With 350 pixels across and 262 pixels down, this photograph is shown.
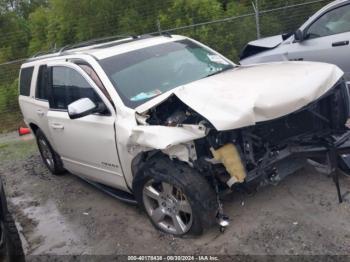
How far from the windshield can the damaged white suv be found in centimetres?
1

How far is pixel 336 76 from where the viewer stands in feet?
14.4

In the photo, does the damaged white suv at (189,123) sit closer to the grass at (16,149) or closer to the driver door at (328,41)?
the driver door at (328,41)

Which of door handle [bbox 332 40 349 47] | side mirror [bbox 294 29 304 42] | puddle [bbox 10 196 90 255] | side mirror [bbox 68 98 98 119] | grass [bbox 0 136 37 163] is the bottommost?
grass [bbox 0 136 37 163]

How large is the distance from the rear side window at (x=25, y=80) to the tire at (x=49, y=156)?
24.4 inches

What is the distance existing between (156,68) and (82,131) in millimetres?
1026

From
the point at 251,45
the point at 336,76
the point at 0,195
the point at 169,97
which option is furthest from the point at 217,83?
the point at 251,45

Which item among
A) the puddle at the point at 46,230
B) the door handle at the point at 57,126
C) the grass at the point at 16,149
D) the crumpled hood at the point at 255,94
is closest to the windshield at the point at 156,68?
the crumpled hood at the point at 255,94

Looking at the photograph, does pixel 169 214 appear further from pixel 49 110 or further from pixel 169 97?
pixel 49 110

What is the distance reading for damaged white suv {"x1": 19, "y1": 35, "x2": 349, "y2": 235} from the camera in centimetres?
396

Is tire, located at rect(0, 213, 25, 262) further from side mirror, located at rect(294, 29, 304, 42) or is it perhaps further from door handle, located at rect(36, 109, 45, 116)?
side mirror, located at rect(294, 29, 304, 42)

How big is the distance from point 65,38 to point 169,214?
1160 cm

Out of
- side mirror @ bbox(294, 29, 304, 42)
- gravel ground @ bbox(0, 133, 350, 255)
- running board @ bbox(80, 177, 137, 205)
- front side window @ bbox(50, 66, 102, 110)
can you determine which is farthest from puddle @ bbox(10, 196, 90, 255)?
side mirror @ bbox(294, 29, 304, 42)

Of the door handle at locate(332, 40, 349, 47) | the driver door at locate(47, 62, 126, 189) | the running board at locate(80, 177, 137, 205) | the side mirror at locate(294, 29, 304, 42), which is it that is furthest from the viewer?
the side mirror at locate(294, 29, 304, 42)

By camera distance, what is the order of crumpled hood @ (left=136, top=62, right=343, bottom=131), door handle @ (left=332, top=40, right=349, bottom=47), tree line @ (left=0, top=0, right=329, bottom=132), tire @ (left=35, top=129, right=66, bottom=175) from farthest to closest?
tree line @ (left=0, top=0, right=329, bottom=132)
door handle @ (left=332, top=40, right=349, bottom=47)
tire @ (left=35, top=129, right=66, bottom=175)
crumpled hood @ (left=136, top=62, right=343, bottom=131)
